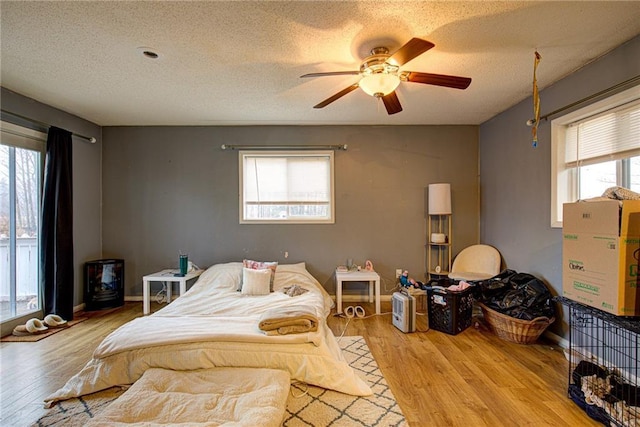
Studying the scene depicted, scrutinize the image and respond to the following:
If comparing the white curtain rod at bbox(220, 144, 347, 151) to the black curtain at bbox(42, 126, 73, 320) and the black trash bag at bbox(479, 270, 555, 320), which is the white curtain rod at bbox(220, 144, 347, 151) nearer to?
the black curtain at bbox(42, 126, 73, 320)

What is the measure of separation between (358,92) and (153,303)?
12.5ft

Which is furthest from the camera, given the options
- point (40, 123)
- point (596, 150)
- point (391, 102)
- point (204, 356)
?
point (40, 123)

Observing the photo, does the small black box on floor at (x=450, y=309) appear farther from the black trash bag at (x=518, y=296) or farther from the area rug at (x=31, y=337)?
the area rug at (x=31, y=337)

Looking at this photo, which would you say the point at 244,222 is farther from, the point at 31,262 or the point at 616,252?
the point at 616,252

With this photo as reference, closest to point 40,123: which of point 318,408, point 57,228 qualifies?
point 57,228

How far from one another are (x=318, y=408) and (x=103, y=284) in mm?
3542

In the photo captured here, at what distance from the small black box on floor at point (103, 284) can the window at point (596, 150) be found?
5.23 metres

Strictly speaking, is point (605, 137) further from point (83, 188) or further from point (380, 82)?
point (83, 188)

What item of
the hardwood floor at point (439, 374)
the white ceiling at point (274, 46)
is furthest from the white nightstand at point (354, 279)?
the white ceiling at point (274, 46)

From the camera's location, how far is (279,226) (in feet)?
14.0

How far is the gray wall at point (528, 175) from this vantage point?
8.02 ft

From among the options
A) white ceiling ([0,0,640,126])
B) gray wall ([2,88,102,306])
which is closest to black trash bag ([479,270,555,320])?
white ceiling ([0,0,640,126])

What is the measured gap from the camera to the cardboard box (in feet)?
5.38

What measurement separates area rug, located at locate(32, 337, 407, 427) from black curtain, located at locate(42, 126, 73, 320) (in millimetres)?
2003
